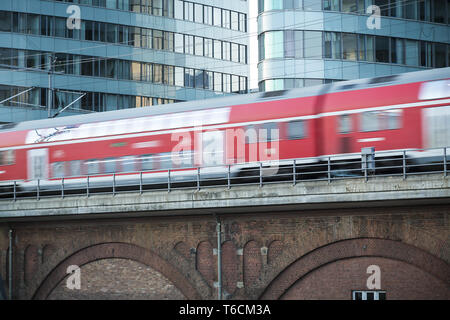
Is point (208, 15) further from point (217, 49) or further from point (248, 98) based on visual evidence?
point (248, 98)

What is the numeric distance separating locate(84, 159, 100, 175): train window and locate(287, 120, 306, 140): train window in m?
8.65

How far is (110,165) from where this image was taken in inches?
1188

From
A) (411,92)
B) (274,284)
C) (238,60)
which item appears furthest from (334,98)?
(238,60)

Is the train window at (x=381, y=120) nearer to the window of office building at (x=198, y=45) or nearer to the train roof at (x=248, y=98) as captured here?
the train roof at (x=248, y=98)

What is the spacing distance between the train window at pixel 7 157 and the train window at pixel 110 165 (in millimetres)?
5446

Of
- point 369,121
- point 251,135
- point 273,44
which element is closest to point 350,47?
point 273,44

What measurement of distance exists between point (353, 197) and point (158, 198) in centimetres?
735

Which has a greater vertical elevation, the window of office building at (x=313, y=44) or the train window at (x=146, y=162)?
the window of office building at (x=313, y=44)

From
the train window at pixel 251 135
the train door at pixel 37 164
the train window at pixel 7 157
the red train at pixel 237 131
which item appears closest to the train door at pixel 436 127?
the red train at pixel 237 131

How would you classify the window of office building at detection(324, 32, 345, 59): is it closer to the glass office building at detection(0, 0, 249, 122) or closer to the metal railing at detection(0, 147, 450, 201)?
the glass office building at detection(0, 0, 249, 122)

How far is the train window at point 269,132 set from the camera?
2659 cm

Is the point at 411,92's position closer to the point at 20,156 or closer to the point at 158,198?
the point at 158,198

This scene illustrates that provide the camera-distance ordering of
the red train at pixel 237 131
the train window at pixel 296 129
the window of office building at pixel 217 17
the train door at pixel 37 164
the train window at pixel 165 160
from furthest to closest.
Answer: the window of office building at pixel 217 17, the train door at pixel 37 164, the train window at pixel 165 160, the train window at pixel 296 129, the red train at pixel 237 131

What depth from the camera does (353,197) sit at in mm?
21812
